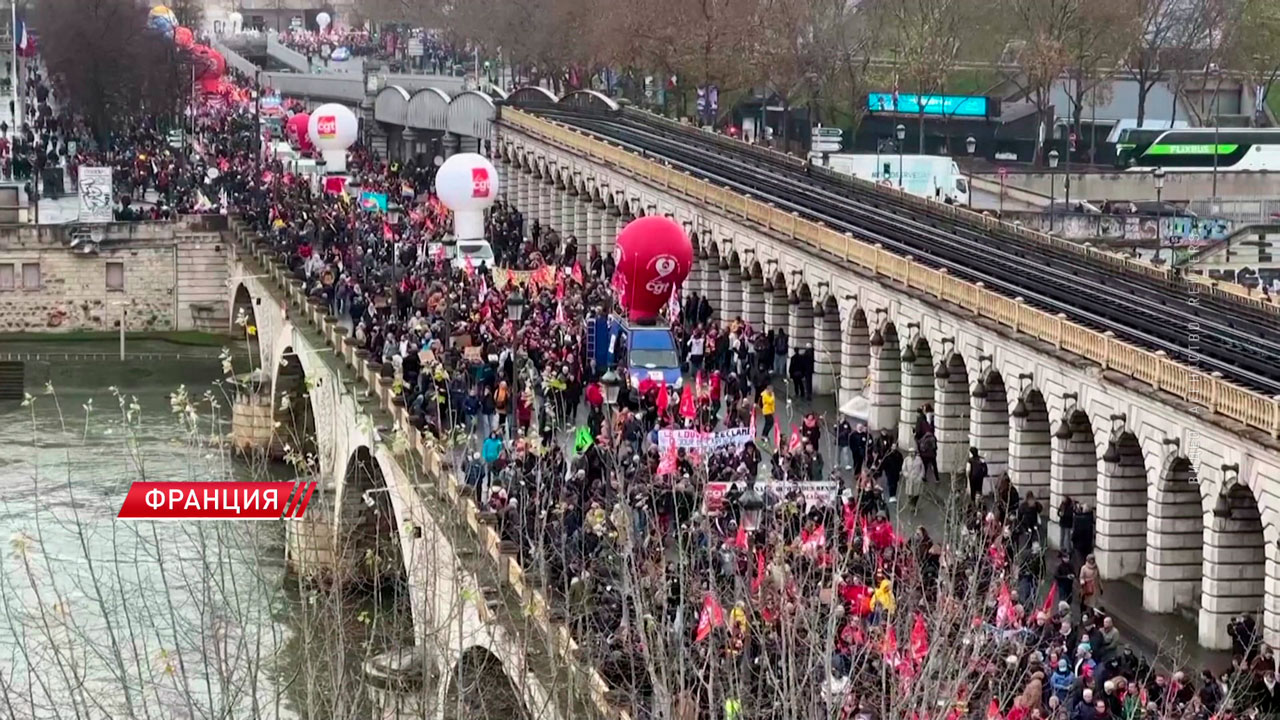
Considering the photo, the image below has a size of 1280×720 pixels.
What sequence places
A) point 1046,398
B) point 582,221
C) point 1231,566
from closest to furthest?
point 1231,566
point 1046,398
point 582,221

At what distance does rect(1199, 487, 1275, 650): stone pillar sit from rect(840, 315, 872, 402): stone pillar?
18.9 meters

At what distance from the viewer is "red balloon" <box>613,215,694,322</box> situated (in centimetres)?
6203

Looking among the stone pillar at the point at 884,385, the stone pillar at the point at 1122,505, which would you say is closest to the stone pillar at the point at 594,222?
the stone pillar at the point at 884,385

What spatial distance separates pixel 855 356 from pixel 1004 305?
30.3 feet

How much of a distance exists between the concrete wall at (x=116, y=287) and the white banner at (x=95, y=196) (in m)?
0.41

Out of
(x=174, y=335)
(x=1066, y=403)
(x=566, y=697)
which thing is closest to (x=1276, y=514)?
(x=1066, y=403)

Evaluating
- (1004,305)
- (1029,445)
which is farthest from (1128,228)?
(1029,445)

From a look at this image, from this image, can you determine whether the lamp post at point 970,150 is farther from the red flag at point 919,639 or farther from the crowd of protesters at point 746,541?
the red flag at point 919,639

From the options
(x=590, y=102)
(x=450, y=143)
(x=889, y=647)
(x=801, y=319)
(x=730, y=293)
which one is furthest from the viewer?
(x=450, y=143)

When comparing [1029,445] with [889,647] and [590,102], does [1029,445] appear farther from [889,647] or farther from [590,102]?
[590,102]

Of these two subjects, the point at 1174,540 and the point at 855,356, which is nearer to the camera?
the point at 1174,540

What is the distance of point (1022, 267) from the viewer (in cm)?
6269

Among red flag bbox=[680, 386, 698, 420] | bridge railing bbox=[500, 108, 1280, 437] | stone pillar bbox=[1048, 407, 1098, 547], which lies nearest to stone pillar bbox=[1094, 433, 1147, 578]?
bridge railing bbox=[500, 108, 1280, 437]

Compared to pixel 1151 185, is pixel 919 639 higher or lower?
lower
